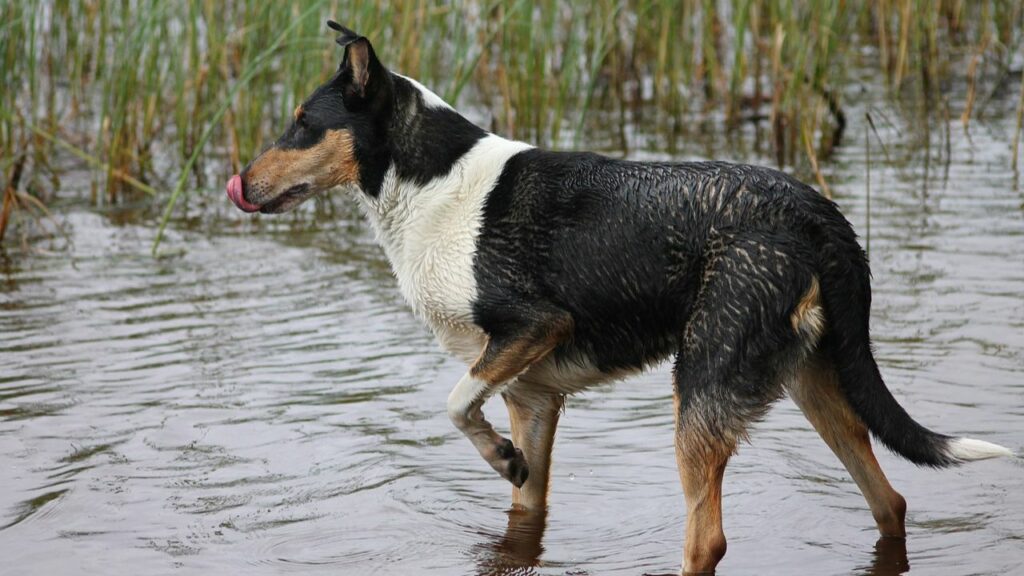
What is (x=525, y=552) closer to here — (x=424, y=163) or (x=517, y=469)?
(x=517, y=469)

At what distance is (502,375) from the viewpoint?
15.1 ft

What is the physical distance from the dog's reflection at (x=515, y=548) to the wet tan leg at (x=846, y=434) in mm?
1059

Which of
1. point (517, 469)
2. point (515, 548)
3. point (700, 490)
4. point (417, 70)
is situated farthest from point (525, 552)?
point (417, 70)

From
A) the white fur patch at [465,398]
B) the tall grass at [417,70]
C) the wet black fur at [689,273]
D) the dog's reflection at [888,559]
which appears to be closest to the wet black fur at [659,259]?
the wet black fur at [689,273]

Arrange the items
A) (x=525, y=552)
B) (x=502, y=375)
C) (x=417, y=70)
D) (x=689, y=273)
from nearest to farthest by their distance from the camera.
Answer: (x=689, y=273)
(x=502, y=375)
(x=525, y=552)
(x=417, y=70)

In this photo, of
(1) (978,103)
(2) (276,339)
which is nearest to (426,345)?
(2) (276,339)

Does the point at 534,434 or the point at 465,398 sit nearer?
the point at 465,398

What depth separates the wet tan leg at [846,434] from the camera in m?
4.43

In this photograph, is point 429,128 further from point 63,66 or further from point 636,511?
point 63,66

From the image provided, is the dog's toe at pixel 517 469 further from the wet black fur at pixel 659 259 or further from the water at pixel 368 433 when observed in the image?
the wet black fur at pixel 659 259

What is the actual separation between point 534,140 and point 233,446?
5.07m

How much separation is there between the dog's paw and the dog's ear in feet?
4.36

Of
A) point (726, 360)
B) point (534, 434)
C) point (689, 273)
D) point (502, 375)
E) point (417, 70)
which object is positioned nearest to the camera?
point (726, 360)

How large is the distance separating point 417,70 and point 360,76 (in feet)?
15.5
